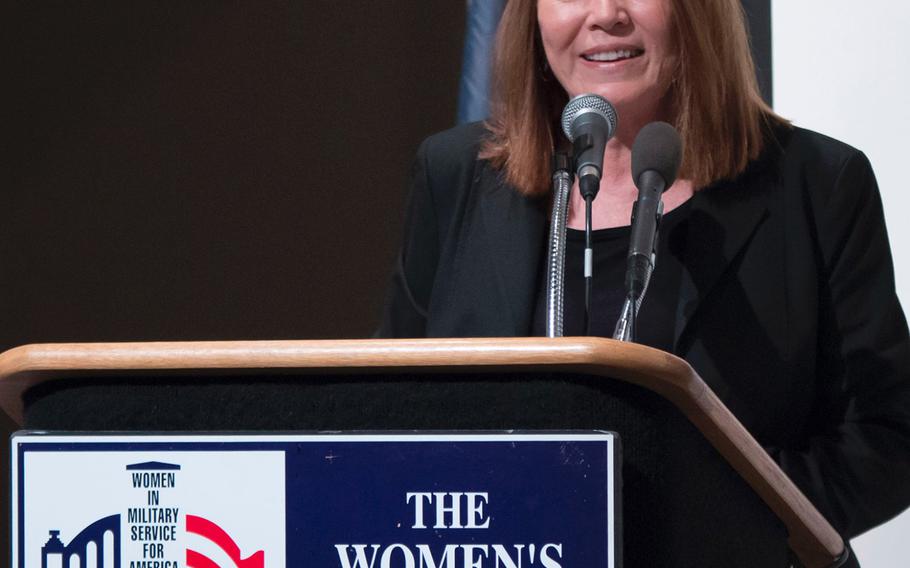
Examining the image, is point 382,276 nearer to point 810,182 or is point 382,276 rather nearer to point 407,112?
point 407,112

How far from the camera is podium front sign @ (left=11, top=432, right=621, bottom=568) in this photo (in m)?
0.87

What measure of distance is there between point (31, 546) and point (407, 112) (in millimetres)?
2254

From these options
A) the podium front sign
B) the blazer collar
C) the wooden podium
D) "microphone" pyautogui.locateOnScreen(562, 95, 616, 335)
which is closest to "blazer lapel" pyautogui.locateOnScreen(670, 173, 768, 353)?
the blazer collar

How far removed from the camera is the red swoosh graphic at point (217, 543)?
890 mm

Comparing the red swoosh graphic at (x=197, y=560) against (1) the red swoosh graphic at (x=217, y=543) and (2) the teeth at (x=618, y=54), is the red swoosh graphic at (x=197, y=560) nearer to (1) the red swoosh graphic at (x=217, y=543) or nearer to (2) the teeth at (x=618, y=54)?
(1) the red swoosh graphic at (x=217, y=543)

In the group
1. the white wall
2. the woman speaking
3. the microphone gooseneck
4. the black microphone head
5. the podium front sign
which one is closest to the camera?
the podium front sign

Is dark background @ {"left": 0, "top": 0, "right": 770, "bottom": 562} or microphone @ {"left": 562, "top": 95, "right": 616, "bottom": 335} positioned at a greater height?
dark background @ {"left": 0, "top": 0, "right": 770, "bottom": 562}

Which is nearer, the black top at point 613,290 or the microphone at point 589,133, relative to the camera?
the microphone at point 589,133

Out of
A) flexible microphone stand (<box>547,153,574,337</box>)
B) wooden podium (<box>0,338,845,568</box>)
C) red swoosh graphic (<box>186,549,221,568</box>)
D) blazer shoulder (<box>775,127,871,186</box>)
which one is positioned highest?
blazer shoulder (<box>775,127,871,186</box>)

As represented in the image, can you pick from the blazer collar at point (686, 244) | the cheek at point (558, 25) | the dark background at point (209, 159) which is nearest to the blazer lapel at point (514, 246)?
the blazer collar at point (686, 244)

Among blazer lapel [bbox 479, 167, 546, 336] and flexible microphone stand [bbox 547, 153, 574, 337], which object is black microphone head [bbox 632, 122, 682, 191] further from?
blazer lapel [bbox 479, 167, 546, 336]

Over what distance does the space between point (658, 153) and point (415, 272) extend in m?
0.71

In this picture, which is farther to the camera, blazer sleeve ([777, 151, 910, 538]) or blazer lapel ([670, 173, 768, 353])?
blazer lapel ([670, 173, 768, 353])

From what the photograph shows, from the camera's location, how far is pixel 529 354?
87 centimetres
